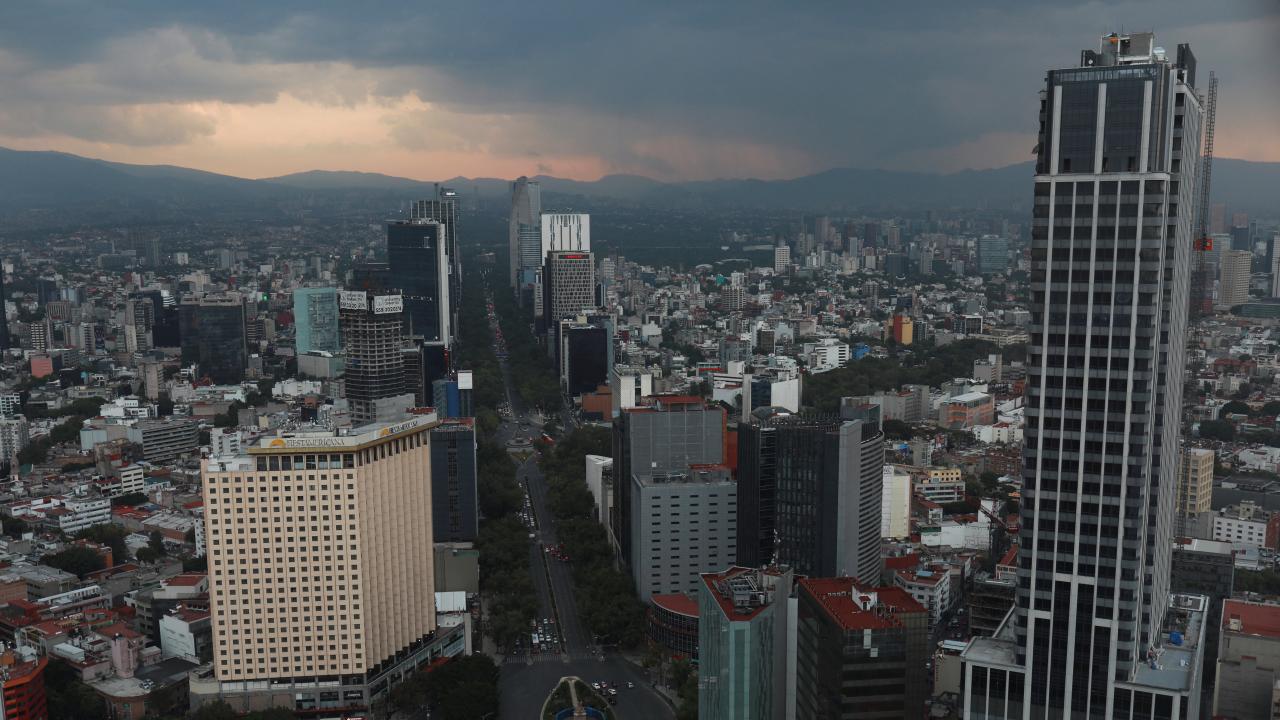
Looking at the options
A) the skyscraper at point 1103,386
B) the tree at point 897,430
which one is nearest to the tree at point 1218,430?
the tree at point 897,430

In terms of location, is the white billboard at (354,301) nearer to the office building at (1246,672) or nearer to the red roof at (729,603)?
the red roof at (729,603)

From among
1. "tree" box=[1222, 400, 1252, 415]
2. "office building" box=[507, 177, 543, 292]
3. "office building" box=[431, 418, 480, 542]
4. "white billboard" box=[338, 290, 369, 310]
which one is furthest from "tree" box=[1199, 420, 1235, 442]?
"office building" box=[507, 177, 543, 292]

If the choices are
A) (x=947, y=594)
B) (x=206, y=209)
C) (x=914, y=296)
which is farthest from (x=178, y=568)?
(x=206, y=209)

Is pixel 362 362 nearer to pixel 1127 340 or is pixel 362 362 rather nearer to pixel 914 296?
pixel 1127 340

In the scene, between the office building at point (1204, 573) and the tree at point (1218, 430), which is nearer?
the office building at point (1204, 573)

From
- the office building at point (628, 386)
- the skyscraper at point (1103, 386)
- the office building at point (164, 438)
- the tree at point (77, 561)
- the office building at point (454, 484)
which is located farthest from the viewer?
the office building at point (628, 386)

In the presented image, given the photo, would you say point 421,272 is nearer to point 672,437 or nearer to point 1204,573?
point 672,437

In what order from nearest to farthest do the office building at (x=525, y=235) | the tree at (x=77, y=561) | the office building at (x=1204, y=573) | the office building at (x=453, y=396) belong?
the office building at (x=1204, y=573) → the tree at (x=77, y=561) → the office building at (x=453, y=396) → the office building at (x=525, y=235)

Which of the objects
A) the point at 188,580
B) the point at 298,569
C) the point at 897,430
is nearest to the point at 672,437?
the point at 298,569
